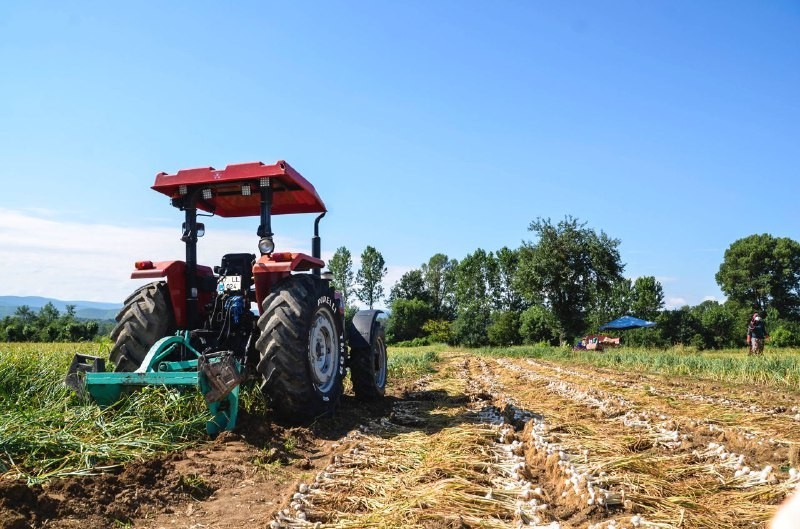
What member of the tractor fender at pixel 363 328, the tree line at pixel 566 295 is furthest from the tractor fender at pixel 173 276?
the tree line at pixel 566 295

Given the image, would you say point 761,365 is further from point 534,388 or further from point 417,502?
point 417,502

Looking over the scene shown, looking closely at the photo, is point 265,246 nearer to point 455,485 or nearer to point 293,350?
point 293,350

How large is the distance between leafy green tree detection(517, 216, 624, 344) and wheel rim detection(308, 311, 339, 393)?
35301 mm

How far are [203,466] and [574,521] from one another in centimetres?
235

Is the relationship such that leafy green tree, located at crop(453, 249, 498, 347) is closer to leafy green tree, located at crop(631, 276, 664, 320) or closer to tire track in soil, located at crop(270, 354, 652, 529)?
leafy green tree, located at crop(631, 276, 664, 320)

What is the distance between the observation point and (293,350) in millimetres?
5020

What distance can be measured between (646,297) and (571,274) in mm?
20171

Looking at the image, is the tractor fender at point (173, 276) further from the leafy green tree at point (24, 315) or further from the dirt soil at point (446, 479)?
the leafy green tree at point (24, 315)

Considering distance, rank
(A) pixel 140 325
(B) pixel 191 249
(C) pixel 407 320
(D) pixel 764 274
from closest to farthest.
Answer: (A) pixel 140 325
(B) pixel 191 249
(D) pixel 764 274
(C) pixel 407 320

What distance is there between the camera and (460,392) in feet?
29.9

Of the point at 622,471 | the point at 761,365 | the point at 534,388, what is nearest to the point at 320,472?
the point at 622,471

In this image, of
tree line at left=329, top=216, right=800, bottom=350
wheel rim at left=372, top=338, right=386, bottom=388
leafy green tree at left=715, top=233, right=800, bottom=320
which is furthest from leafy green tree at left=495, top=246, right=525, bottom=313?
wheel rim at left=372, top=338, right=386, bottom=388

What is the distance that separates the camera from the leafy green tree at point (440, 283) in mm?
70938

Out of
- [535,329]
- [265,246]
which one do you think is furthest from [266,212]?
[535,329]
